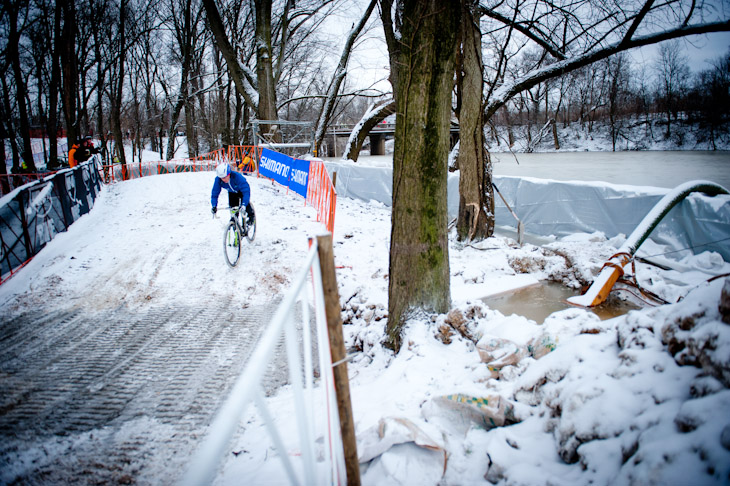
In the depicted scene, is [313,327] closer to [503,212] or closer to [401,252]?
[401,252]

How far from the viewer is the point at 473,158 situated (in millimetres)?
7680

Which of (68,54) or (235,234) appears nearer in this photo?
(235,234)

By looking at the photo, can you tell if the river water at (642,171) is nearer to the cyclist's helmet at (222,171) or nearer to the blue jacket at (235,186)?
the blue jacket at (235,186)

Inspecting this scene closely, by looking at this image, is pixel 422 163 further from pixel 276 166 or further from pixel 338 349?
pixel 276 166

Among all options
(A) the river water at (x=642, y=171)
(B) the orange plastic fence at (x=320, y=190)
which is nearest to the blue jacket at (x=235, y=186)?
(B) the orange plastic fence at (x=320, y=190)

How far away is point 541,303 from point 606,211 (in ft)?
12.7

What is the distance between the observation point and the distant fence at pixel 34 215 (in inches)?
262

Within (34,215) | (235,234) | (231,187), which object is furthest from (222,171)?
(34,215)

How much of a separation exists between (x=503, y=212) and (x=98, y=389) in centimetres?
950

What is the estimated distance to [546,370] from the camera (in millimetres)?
2609

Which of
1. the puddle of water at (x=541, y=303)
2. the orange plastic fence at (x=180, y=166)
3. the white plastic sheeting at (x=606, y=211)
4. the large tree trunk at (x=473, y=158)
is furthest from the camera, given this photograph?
the orange plastic fence at (x=180, y=166)

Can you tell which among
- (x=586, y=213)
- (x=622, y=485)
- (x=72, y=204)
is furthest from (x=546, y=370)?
(x=72, y=204)

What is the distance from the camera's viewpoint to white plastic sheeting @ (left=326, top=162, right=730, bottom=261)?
19.2 ft

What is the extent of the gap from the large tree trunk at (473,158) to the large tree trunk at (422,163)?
3.93 metres
